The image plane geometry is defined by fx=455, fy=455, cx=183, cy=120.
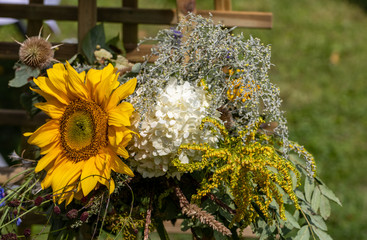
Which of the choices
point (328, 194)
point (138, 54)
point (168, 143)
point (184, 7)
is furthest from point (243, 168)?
point (138, 54)

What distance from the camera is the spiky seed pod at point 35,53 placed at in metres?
1.26

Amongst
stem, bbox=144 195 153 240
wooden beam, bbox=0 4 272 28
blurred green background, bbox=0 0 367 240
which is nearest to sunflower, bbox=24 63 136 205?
stem, bbox=144 195 153 240

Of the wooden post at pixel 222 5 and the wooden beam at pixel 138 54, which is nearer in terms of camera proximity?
the wooden beam at pixel 138 54

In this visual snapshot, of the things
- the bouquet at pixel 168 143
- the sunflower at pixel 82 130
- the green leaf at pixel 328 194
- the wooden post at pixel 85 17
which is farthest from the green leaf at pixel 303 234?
the wooden post at pixel 85 17

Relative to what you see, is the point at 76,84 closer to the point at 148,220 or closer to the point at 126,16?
the point at 148,220

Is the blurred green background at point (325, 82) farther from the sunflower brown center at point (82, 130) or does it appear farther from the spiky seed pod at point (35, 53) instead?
the sunflower brown center at point (82, 130)

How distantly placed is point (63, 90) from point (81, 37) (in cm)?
48

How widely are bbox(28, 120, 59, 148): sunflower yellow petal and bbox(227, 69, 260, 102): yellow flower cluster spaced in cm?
45

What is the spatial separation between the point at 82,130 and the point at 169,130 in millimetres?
222

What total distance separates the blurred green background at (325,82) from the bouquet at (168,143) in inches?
49.4

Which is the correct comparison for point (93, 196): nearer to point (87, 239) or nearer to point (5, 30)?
point (87, 239)

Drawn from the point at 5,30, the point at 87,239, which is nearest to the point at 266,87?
the point at 87,239

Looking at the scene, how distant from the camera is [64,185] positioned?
1110 millimetres

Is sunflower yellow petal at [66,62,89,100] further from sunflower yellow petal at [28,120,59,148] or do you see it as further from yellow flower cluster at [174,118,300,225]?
yellow flower cluster at [174,118,300,225]
